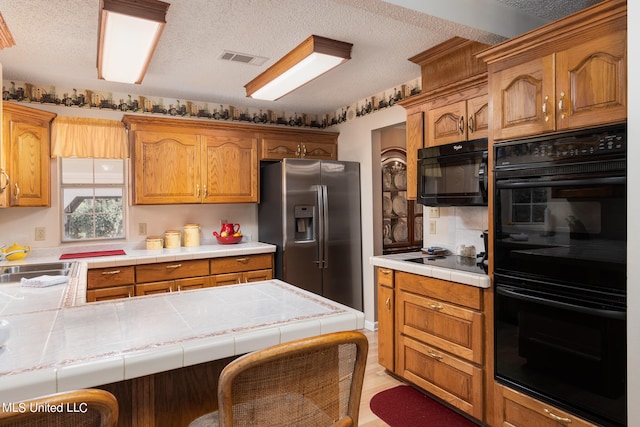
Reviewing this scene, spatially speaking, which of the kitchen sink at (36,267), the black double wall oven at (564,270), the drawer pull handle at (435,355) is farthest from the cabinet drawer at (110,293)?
the black double wall oven at (564,270)

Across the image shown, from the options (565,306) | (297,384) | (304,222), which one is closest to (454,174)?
(565,306)

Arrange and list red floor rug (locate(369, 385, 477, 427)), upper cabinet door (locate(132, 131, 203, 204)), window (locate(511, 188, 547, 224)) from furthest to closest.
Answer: upper cabinet door (locate(132, 131, 203, 204))
red floor rug (locate(369, 385, 477, 427))
window (locate(511, 188, 547, 224))

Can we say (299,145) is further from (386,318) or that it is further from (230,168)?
(386,318)

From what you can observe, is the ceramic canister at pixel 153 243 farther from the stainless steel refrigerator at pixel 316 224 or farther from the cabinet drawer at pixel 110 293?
the stainless steel refrigerator at pixel 316 224

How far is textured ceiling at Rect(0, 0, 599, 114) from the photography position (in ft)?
6.97

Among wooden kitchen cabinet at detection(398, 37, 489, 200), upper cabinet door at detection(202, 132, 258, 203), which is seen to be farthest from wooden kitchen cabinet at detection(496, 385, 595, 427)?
upper cabinet door at detection(202, 132, 258, 203)

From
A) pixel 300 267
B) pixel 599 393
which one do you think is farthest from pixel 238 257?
pixel 599 393

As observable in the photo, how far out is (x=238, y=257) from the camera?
3.91m

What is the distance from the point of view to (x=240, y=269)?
391 centimetres

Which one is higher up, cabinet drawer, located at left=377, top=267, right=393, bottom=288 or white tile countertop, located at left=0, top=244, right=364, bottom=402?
white tile countertop, located at left=0, top=244, right=364, bottom=402

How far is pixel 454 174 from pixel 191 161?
8.41 feet

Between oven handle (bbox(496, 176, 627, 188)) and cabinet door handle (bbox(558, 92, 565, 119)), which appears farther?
cabinet door handle (bbox(558, 92, 565, 119))

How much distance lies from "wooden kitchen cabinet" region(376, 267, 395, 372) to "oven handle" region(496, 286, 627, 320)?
92cm

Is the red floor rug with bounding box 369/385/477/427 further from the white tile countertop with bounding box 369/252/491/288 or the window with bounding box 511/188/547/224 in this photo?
the window with bounding box 511/188/547/224
